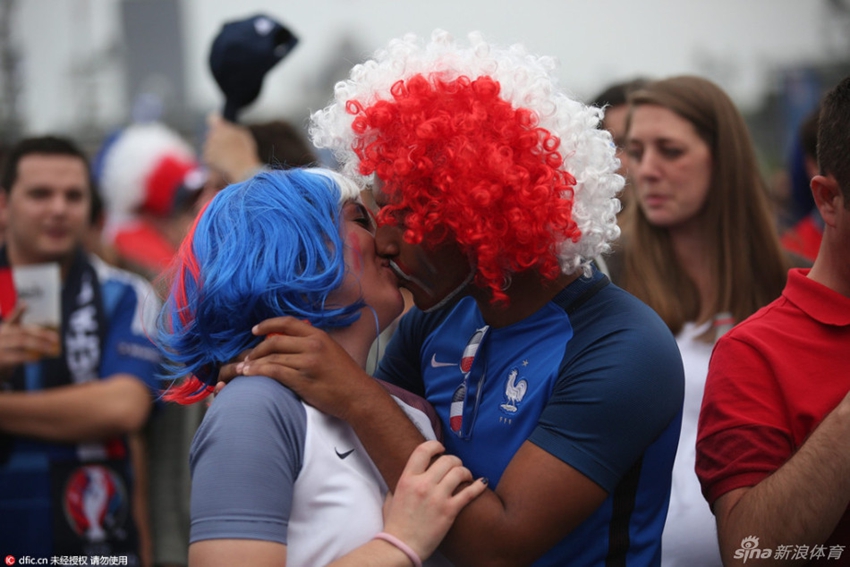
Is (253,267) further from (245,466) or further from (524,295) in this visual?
(524,295)

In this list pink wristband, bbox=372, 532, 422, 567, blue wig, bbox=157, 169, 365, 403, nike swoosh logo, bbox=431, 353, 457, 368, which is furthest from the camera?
nike swoosh logo, bbox=431, 353, 457, 368

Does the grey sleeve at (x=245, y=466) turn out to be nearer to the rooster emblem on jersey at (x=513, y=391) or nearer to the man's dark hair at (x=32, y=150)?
the rooster emblem on jersey at (x=513, y=391)

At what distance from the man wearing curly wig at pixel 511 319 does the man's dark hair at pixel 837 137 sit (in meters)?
0.51

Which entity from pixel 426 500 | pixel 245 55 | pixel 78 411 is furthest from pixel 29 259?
pixel 426 500

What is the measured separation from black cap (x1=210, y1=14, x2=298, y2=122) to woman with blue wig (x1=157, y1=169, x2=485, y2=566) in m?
1.87

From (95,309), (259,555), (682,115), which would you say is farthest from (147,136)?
(259,555)

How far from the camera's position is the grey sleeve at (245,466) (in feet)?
5.80

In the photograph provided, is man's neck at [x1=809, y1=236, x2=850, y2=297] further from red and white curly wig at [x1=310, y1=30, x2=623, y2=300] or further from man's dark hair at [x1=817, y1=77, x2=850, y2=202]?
red and white curly wig at [x1=310, y1=30, x2=623, y2=300]

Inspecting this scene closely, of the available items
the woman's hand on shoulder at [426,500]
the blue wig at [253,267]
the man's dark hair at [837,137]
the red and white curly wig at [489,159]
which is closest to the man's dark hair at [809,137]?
the man's dark hair at [837,137]

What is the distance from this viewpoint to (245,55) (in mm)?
3934

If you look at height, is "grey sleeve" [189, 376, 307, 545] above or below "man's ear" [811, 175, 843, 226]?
below

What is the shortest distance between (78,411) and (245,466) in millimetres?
2534

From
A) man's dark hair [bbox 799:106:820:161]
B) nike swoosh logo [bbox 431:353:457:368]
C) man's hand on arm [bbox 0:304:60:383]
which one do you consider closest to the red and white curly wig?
nike swoosh logo [bbox 431:353:457:368]

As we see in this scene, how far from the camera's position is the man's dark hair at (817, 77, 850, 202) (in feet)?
6.87
